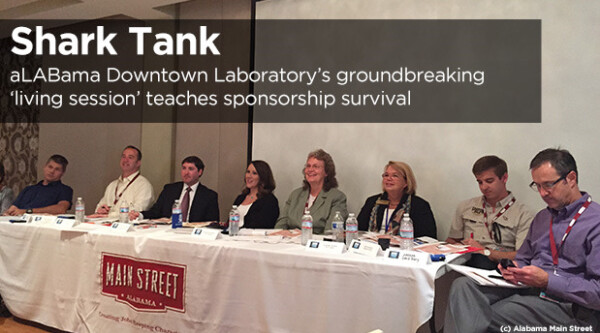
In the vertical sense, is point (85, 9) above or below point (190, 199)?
above

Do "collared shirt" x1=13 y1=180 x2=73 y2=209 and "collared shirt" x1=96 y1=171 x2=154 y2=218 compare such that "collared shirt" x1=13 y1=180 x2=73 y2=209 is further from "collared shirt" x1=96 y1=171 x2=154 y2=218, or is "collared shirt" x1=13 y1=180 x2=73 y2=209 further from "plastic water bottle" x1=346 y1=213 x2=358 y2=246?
"plastic water bottle" x1=346 y1=213 x2=358 y2=246

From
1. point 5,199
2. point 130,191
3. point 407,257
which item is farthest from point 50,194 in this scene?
point 407,257

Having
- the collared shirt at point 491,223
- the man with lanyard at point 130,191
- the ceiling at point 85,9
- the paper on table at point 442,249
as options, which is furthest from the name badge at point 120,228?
the ceiling at point 85,9

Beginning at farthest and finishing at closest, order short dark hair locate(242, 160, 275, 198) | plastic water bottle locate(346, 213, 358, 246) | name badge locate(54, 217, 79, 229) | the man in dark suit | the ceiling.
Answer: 1. the ceiling
2. the man in dark suit
3. short dark hair locate(242, 160, 275, 198)
4. name badge locate(54, 217, 79, 229)
5. plastic water bottle locate(346, 213, 358, 246)

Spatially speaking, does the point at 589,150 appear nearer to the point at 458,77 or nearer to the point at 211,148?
the point at 458,77

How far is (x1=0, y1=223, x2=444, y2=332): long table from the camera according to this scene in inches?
85.8

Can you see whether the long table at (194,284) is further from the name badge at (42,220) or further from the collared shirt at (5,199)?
the collared shirt at (5,199)

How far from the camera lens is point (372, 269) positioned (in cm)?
218

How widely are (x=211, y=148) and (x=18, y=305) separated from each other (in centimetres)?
219

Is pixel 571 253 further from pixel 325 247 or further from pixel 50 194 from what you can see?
pixel 50 194

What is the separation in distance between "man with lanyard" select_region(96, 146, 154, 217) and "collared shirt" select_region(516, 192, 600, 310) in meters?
2.90

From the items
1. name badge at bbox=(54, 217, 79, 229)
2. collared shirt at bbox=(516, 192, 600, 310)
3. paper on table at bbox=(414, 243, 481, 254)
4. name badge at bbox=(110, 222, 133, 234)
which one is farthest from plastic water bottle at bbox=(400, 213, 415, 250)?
name badge at bbox=(54, 217, 79, 229)

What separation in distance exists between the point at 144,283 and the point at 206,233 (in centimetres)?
44

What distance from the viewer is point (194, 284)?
8.63 ft
